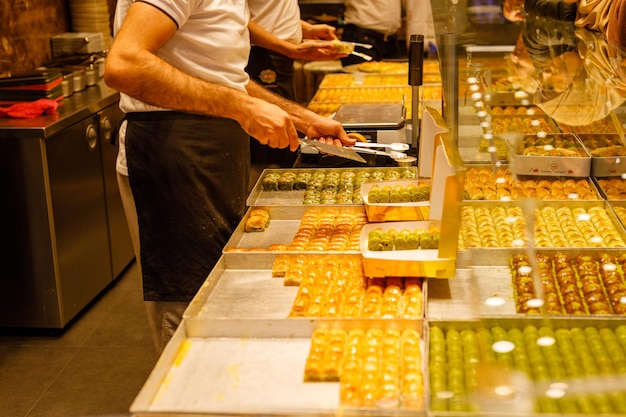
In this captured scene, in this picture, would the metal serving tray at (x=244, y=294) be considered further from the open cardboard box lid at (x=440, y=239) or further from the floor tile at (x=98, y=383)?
the floor tile at (x=98, y=383)

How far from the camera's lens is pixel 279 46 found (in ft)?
13.5

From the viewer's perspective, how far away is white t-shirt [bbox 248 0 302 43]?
181 inches

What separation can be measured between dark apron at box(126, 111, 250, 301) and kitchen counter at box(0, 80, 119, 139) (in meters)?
1.37

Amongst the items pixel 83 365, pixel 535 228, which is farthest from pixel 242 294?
pixel 83 365

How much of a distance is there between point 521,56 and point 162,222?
8.19 feet

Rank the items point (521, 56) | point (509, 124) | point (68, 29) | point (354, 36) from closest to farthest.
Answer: point (509, 124), point (521, 56), point (68, 29), point (354, 36)

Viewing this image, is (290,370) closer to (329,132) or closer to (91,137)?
(329,132)

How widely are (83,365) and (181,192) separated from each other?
1.64 m

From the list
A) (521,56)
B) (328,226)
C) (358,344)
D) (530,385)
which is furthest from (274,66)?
(530,385)

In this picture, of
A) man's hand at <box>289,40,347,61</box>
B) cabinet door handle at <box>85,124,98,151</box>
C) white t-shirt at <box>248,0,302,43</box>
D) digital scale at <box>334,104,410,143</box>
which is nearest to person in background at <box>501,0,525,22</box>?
white t-shirt at <box>248,0,302,43</box>

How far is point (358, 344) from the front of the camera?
190cm

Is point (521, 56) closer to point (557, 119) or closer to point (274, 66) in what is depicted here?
point (557, 119)

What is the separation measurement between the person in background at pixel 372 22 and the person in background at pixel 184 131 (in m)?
4.16

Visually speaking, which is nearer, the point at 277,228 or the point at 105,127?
the point at 277,228
